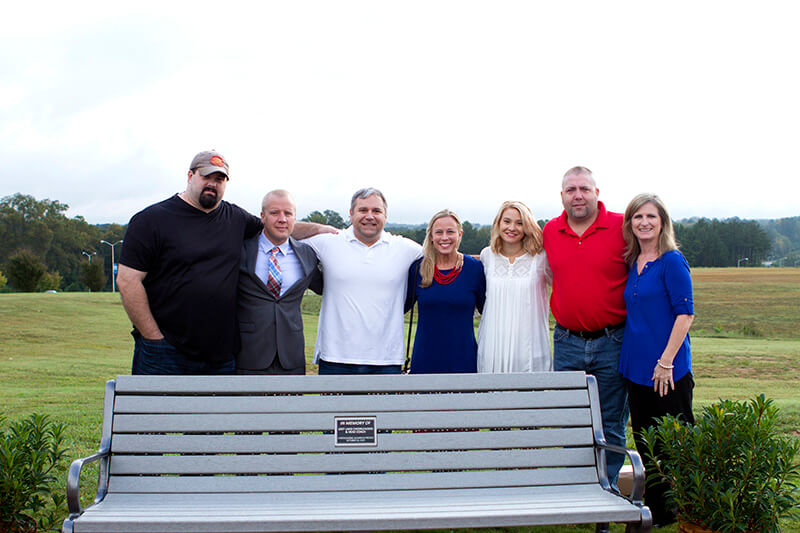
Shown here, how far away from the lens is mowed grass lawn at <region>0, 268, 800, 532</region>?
28.9ft

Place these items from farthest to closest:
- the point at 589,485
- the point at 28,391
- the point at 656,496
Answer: the point at 28,391, the point at 656,496, the point at 589,485

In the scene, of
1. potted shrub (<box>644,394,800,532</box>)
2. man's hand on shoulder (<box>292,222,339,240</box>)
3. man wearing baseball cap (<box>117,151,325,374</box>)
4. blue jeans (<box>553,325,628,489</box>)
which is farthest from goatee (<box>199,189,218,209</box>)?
potted shrub (<box>644,394,800,532</box>)

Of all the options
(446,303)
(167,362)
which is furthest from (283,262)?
(446,303)

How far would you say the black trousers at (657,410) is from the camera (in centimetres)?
414

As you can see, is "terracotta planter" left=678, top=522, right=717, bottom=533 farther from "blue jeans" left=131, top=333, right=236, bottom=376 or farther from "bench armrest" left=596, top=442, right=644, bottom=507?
"blue jeans" left=131, top=333, right=236, bottom=376

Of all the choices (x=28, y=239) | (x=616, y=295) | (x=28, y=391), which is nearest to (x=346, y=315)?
(x=616, y=295)

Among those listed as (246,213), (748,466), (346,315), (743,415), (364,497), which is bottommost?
(364,497)

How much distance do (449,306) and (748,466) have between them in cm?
211

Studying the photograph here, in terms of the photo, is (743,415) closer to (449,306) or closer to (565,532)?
(565,532)

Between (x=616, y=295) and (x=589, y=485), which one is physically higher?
(x=616, y=295)

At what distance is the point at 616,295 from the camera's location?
443cm

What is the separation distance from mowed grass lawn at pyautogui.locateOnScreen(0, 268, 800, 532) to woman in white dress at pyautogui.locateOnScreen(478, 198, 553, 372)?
1186mm

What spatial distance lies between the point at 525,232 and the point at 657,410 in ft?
5.03

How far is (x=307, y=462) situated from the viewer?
3.60 meters
